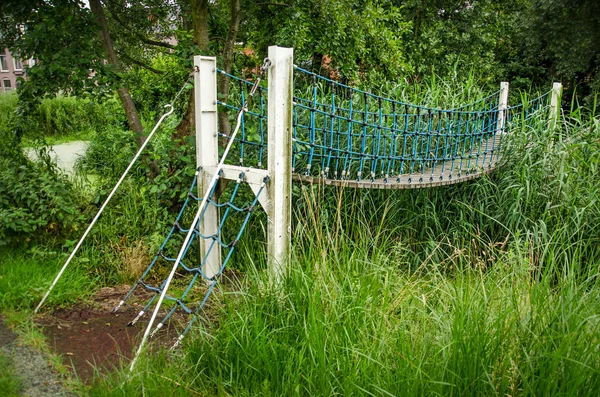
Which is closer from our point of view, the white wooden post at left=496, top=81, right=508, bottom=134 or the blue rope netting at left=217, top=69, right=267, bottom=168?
the blue rope netting at left=217, top=69, right=267, bottom=168

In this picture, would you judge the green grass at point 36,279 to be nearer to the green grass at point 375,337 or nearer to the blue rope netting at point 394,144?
the green grass at point 375,337

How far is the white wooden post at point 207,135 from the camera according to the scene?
3576 millimetres

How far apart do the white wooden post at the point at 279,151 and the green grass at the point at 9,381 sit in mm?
1360

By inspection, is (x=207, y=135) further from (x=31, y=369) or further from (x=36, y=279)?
(x=31, y=369)

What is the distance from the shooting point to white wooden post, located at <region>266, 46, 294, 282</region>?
3215 mm

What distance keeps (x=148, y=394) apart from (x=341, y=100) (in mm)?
4251

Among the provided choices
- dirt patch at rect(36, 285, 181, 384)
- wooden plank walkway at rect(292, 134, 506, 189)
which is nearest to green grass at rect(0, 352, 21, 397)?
dirt patch at rect(36, 285, 181, 384)

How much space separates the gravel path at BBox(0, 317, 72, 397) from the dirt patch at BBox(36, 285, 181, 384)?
0.10 meters

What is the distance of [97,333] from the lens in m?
3.18

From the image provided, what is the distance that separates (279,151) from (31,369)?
172 centimetres

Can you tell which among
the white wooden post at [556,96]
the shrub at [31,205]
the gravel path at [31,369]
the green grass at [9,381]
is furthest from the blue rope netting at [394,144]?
the green grass at [9,381]

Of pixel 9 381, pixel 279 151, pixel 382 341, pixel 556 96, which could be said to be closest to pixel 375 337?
pixel 382 341

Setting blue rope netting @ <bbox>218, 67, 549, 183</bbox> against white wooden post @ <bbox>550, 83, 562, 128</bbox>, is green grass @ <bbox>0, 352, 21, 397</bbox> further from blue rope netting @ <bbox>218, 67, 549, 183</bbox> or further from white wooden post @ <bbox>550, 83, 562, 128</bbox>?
white wooden post @ <bbox>550, 83, 562, 128</bbox>

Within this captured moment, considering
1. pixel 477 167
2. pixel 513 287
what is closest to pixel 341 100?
pixel 477 167
